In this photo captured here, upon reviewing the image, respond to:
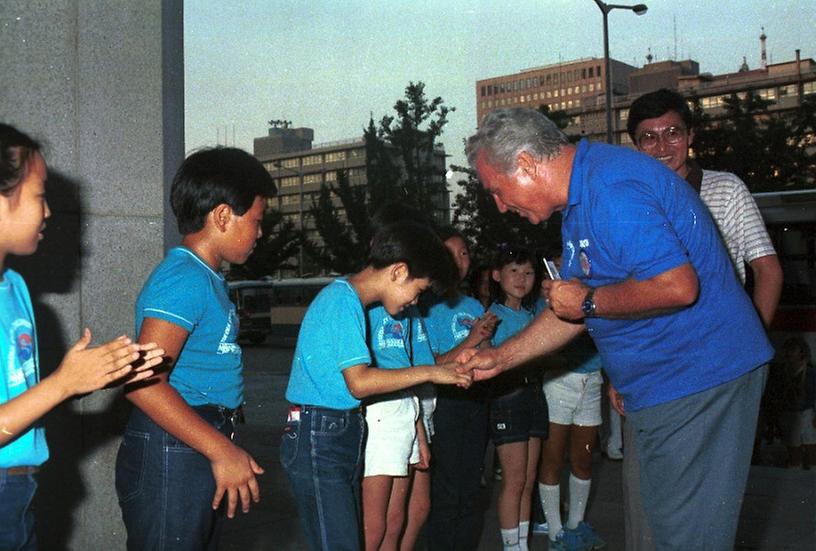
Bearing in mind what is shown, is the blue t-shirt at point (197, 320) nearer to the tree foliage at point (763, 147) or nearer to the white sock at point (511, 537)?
the white sock at point (511, 537)

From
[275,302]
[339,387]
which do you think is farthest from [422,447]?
[275,302]

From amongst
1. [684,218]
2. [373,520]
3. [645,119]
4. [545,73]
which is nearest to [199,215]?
→ [684,218]

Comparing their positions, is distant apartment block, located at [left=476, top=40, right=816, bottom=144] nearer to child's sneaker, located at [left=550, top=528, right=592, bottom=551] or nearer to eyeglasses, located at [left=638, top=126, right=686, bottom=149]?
child's sneaker, located at [left=550, top=528, right=592, bottom=551]

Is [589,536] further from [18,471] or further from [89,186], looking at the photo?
[18,471]

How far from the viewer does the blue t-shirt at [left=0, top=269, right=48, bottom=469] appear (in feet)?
7.02

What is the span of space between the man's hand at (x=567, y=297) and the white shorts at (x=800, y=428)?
299 inches

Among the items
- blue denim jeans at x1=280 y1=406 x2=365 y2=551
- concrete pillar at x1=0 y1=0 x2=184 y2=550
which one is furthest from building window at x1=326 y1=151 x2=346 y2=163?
blue denim jeans at x1=280 y1=406 x2=365 y2=551

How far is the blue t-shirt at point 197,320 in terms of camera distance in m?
2.70

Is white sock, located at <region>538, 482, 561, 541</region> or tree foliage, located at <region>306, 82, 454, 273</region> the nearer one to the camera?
white sock, located at <region>538, 482, 561, 541</region>

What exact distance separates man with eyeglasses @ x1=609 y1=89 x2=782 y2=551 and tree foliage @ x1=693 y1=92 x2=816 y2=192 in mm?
30239

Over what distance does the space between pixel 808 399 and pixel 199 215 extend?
8.88 metres

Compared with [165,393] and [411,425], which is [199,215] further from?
[411,425]

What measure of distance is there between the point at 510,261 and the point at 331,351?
2448 mm

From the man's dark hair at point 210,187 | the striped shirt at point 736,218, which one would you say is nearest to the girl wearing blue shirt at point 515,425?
the striped shirt at point 736,218
